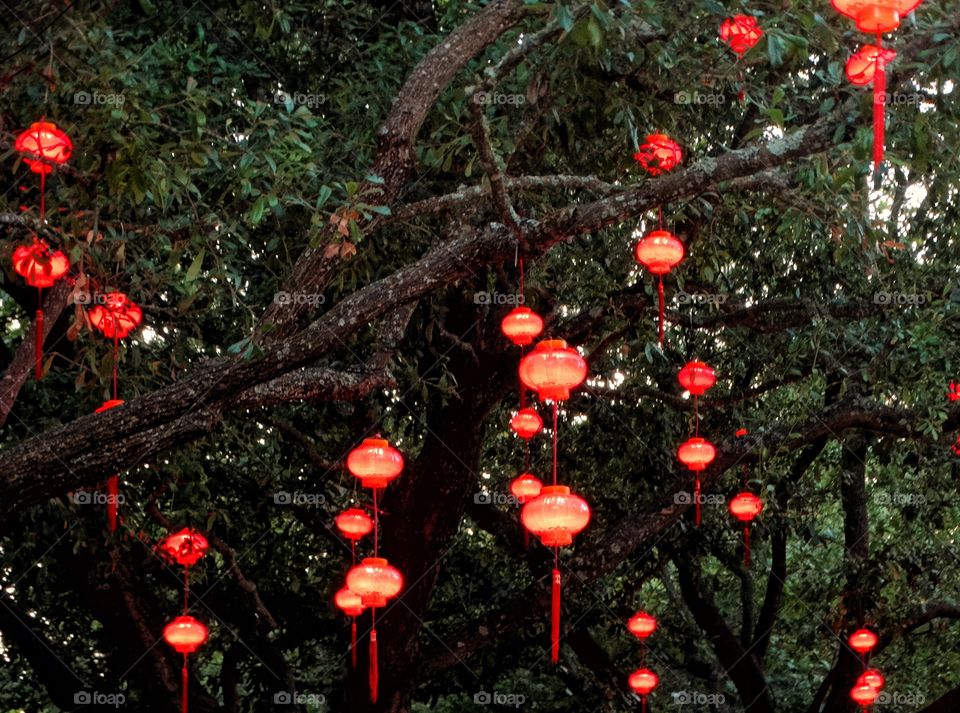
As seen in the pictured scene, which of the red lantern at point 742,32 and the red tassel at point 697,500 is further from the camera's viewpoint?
the red tassel at point 697,500

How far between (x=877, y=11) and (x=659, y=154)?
2038 mm

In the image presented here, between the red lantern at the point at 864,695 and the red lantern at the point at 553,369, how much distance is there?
16.9 feet

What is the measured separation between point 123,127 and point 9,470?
1.15 meters

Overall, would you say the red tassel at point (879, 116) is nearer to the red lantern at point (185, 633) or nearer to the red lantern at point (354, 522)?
the red lantern at point (354, 522)

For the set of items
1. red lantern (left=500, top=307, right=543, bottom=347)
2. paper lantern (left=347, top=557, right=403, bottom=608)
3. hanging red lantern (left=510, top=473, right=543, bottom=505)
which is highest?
hanging red lantern (left=510, top=473, right=543, bottom=505)

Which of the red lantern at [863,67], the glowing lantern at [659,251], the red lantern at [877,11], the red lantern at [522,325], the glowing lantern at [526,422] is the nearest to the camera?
the red lantern at [877,11]

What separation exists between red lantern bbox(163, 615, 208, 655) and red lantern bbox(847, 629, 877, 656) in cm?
424

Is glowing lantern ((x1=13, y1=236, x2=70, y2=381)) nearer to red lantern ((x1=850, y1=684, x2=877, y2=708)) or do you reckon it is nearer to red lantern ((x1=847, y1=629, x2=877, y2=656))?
red lantern ((x1=847, y1=629, x2=877, y2=656))

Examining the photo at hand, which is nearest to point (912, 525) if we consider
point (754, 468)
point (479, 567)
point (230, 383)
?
point (754, 468)

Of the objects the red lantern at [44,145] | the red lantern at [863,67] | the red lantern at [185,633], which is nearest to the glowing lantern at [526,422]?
the red lantern at [185,633]

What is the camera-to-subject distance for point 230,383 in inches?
189

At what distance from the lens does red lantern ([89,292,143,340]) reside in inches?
202

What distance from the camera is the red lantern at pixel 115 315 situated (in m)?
5.12

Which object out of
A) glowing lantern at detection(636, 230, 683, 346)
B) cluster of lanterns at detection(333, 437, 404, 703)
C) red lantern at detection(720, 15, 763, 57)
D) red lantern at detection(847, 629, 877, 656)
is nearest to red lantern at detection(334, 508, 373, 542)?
cluster of lanterns at detection(333, 437, 404, 703)
